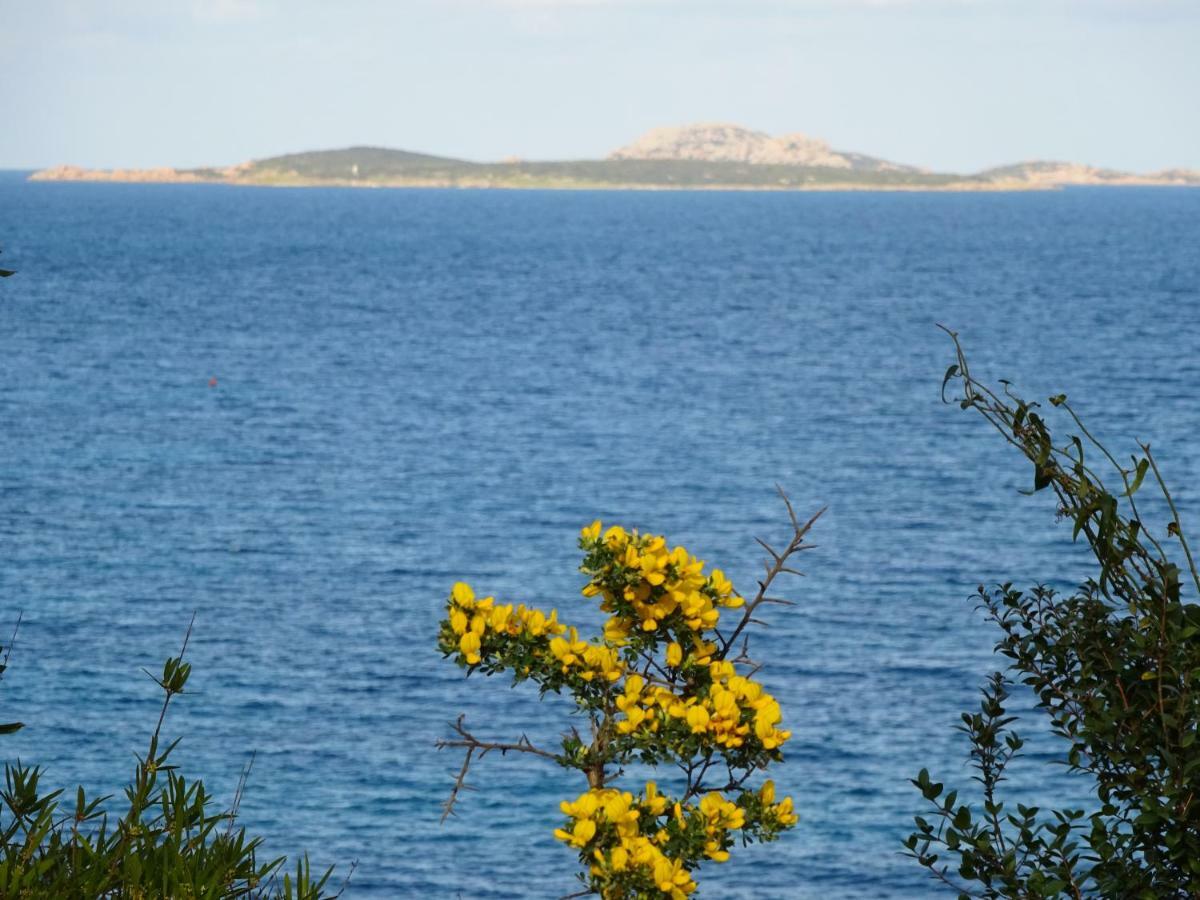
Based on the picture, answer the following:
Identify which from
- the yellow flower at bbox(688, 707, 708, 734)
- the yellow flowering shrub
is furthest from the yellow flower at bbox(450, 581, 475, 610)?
the yellow flower at bbox(688, 707, 708, 734)

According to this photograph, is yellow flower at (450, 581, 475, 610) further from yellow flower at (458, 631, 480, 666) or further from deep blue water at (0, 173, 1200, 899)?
deep blue water at (0, 173, 1200, 899)

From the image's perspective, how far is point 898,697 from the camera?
34.4 meters

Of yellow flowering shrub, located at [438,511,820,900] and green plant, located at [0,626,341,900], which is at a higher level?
yellow flowering shrub, located at [438,511,820,900]

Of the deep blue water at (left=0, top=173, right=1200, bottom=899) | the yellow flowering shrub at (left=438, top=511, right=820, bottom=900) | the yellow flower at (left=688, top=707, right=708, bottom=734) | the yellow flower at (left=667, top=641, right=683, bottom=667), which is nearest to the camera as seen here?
the yellow flowering shrub at (left=438, top=511, right=820, bottom=900)

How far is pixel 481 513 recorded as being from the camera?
5184 centimetres

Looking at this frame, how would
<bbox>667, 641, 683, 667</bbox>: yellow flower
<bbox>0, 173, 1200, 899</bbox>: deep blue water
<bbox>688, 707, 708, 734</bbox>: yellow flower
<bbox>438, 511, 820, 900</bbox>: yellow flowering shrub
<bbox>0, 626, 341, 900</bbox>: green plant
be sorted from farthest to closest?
<bbox>0, 173, 1200, 899</bbox>: deep blue water, <bbox>667, 641, 683, 667</bbox>: yellow flower, <bbox>0, 626, 341, 900</bbox>: green plant, <bbox>688, 707, 708, 734</bbox>: yellow flower, <bbox>438, 511, 820, 900</bbox>: yellow flowering shrub

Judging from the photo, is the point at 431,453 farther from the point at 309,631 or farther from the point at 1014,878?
the point at 1014,878

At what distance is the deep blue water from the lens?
3005 centimetres

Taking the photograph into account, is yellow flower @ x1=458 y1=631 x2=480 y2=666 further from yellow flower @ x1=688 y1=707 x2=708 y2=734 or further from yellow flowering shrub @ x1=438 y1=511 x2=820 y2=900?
yellow flower @ x1=688 y1=707 x2=708 y2=734

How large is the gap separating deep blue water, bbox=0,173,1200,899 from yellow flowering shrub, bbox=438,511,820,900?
2163cm

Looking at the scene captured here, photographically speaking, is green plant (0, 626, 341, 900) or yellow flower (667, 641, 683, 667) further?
yellow flower (667, 641, 683, 667)

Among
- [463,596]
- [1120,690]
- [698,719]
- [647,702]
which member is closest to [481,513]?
[463,596]

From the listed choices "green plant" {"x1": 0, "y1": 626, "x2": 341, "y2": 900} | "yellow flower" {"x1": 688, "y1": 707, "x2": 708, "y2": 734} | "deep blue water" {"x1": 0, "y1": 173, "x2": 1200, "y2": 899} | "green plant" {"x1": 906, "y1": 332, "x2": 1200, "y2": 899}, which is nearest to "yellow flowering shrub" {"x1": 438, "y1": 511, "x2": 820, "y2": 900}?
"yellow flower" {"x1": 688, "y1": 707, "x2": 708, "y2": 734}

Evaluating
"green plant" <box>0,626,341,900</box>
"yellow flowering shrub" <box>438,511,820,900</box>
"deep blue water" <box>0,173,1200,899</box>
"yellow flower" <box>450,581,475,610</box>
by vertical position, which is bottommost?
"deep blue water" <box>0,173,1200,899</box>
